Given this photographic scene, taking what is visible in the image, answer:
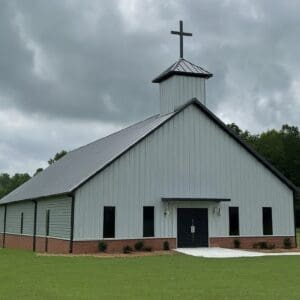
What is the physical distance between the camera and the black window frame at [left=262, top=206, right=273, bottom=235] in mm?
31500

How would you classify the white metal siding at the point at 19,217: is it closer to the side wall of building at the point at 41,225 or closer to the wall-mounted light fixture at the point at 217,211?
the side wall of building at the point at 41,225

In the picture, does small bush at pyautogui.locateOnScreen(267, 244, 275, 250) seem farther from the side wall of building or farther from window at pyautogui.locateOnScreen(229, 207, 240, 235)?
the side wall of building

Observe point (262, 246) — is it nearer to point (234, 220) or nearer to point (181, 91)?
point (234, 220)

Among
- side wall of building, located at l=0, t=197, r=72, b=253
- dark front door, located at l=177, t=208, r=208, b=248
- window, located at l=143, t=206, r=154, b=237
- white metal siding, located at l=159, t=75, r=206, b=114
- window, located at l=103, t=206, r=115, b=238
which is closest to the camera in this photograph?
window, located at l=103, t=206, r=115, b=238

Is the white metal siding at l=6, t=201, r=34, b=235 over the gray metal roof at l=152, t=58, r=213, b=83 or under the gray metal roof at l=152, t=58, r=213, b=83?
under

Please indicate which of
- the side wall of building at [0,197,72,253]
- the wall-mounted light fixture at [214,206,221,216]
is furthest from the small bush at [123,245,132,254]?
the wall-mounted light fixture at [214,206,221,216]

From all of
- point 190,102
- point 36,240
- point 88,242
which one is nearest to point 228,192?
point 190,102

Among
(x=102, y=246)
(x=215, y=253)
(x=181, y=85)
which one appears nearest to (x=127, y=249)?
(x=102, y=246)

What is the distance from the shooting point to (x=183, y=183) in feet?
97.4

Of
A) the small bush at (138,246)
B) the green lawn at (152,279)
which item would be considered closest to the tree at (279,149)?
the small bush at (138,246)

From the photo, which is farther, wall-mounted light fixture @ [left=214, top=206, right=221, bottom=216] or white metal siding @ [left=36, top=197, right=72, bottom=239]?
wall-mounted light fixture @ [left=214, top=206, right=221, bottom=216]

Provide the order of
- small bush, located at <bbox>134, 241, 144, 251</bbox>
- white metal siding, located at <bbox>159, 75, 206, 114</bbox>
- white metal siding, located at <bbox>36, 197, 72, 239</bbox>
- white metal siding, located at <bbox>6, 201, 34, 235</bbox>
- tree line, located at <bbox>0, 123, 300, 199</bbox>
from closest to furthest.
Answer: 1. small bush, located at <bbox>134, 241, 144, 251</bbox>
2. white metal siding, located at <bbox>36, 197, 72, 239</bbox>
3. white metal siding, located at <bbox>159, 75, 206, 114</bbox>
4. white metal siding, located at <bbox>6, 201, 34, 235</bbox>
5. tree line, located at <bbox>0, 123, 300, 199</bbox>

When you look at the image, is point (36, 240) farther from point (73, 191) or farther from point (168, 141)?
point (168, 141)

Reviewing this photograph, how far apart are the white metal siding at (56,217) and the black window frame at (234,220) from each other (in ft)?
29.1
